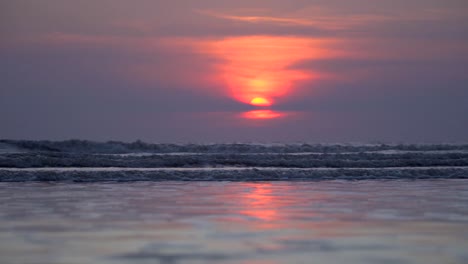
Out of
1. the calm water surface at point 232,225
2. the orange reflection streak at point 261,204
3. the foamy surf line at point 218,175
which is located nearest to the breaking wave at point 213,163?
the foamy surf line at point 218,175

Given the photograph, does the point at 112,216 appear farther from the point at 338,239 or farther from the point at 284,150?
the point at 284,150

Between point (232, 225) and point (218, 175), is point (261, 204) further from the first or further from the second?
point (218, 175)

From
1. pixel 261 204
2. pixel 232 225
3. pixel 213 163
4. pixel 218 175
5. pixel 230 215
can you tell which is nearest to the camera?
pixel 232 225

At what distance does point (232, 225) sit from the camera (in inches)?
312

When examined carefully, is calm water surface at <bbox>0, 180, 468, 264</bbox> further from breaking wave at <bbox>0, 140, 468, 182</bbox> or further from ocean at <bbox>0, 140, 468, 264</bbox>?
breaking wave at <bbox>0, 140, 468, 182</bbox>

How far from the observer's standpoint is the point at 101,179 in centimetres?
1449

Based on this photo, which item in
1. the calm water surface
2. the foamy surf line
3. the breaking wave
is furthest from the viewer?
the breaking wave

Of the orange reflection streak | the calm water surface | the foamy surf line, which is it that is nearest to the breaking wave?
the foamy surf line

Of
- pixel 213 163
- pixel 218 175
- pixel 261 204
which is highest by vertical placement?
pixel 213 163

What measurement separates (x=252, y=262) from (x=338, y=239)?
1.35 m

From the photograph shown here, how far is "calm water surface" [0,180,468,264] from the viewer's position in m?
6.30

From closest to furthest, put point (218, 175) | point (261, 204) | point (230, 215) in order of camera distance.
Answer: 1. point (230, 215)
2. point (261, 204)
3. point (218, 175)

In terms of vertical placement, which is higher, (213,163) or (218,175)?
(213,163)

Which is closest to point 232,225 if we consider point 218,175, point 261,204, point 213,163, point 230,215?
point 230,215
